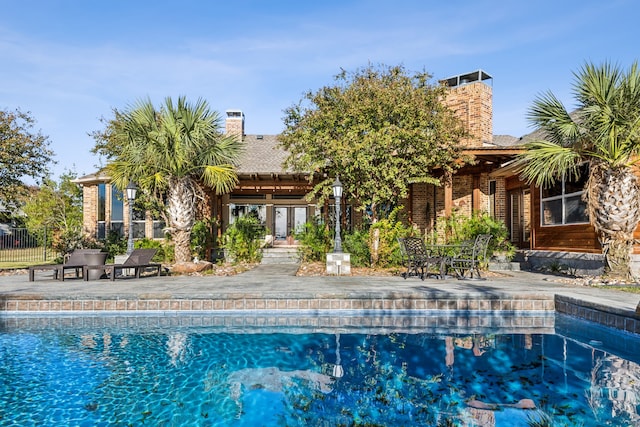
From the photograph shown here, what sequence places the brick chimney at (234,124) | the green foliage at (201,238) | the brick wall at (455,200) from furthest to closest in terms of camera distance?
the brick chimney at (234,124)
the brick wall at (455,200)
the green foliage at (201,238)

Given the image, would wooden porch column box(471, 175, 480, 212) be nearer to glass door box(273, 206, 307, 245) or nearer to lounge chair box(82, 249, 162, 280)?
glass door box(273, 206, 307, 245)

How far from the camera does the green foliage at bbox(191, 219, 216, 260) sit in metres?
14.1

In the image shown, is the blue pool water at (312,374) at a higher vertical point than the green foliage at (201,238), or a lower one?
lower

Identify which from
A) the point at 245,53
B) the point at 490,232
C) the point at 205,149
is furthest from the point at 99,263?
the point at 490,232

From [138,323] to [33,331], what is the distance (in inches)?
55.6

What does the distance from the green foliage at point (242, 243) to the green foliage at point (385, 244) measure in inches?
185

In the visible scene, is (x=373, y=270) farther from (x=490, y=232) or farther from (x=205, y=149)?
(x=205, y=149)

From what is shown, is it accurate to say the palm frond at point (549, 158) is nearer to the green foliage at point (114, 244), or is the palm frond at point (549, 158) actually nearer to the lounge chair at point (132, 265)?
the lounge chair at point (132, 265)

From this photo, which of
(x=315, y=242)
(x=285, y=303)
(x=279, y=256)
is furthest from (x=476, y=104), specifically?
(x=285, y=303)

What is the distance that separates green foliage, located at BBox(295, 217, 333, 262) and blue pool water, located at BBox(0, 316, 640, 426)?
666 cm

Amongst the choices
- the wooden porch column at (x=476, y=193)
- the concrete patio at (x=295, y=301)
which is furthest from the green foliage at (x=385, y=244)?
the concrete patio at (x=295, y=301)

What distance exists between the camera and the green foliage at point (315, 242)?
1308 centimetres

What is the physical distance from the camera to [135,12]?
12148 millimetres

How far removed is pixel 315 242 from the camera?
13227 mm
